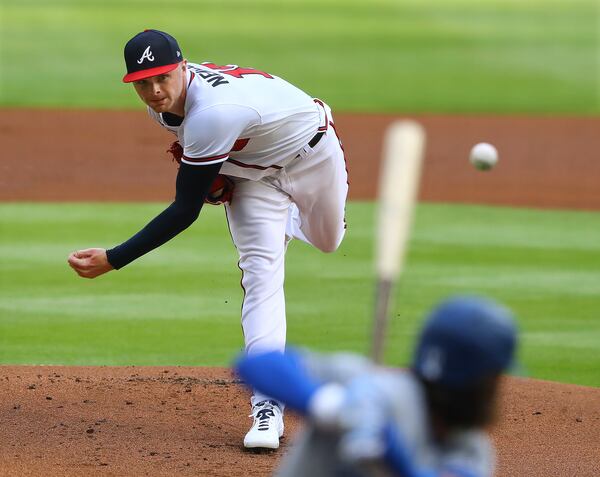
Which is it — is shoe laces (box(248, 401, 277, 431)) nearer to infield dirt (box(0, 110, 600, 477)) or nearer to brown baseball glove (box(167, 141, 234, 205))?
infield dirt (box(0, 110, 600, 477))

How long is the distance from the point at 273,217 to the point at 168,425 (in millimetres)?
1106

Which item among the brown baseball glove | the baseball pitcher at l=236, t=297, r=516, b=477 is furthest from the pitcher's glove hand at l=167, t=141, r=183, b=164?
the baseball pitcher at l=236, t=297, r=516, b=477

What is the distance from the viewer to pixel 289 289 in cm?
858

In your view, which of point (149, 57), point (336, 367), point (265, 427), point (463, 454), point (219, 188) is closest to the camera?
point (463, 454)

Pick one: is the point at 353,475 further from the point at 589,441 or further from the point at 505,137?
the point at 505,137

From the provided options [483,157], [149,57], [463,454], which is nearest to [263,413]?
[149,57]

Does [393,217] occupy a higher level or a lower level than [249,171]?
higher

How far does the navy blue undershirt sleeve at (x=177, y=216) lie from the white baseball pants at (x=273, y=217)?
0.38 metres

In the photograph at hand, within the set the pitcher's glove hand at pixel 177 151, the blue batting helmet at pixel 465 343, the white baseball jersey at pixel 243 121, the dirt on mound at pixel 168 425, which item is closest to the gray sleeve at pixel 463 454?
the blue batting helmet at pixel 465 343

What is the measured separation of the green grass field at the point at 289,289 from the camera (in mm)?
7148

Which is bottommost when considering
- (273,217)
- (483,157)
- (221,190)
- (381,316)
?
(483,157)

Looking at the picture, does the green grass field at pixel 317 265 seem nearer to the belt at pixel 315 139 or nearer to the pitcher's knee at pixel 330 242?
the pitcher's knee at pixel 330 242

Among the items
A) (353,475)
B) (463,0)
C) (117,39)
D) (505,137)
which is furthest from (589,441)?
(463,0)

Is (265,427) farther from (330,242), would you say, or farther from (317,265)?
(317,265)
